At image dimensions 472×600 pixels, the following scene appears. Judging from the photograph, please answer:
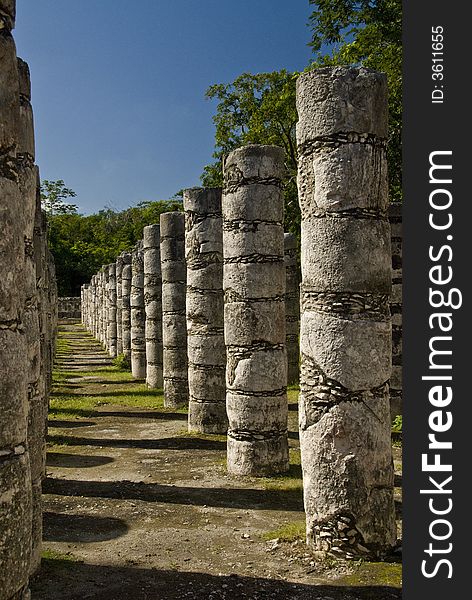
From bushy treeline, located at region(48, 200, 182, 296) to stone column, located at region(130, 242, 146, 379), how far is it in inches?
1282

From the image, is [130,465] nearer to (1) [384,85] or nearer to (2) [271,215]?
(2) [271,215]

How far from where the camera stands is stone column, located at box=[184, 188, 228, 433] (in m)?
12.3

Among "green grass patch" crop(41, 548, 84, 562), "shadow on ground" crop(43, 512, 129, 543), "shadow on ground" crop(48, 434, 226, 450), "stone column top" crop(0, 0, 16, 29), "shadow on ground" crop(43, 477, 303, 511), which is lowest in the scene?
"shadow on ground" crop(43, 512, 129, 543)

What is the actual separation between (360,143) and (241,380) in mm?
4147

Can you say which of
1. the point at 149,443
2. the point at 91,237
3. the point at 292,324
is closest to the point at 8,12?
the point at 149,443

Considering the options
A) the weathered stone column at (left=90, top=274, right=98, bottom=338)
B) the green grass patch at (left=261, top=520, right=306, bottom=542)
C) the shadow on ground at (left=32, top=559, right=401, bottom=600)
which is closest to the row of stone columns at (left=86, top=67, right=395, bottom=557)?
the green grass patch at (left=261, top=520, right=306, bottom=542)

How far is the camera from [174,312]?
1510cm

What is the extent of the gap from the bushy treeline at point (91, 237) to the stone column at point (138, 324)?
107 feet

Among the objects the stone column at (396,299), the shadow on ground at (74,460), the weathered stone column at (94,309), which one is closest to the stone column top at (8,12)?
the shadow on ground at (74,460)

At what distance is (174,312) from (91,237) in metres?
57.6

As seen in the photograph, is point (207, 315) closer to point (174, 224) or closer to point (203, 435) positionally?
point (203, 435)

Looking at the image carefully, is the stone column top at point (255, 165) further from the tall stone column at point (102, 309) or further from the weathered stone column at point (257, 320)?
the tall stone column at point (102, 309)

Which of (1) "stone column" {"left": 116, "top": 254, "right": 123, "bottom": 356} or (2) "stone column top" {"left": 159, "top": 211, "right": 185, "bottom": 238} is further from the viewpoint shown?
(1) "stone column" {"left": 116, "top": 254, "right": 123, "bottom": 356}

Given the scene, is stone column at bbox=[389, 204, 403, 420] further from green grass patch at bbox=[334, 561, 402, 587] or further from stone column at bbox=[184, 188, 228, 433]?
green grass patch at bbox=[334, 561, 402, 587]
